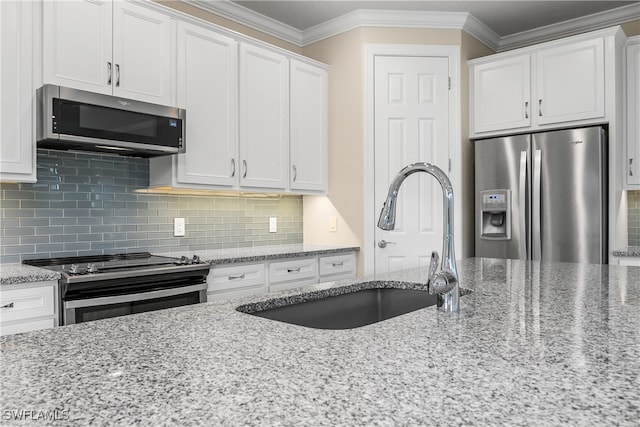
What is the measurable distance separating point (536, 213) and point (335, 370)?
10.4 ft

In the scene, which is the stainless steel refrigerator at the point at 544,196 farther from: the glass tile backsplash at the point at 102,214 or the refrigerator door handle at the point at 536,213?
the glass tile backsplash at the point at 102,214

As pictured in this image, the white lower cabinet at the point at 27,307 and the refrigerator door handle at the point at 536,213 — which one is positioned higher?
the refrigerator door handle at the point at 536,213

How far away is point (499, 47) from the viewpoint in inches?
175

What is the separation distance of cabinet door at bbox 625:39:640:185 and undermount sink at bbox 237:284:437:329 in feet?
8.60

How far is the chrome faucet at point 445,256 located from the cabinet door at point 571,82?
279cm

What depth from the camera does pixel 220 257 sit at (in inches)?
115

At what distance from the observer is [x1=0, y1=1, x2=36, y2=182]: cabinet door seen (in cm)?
224

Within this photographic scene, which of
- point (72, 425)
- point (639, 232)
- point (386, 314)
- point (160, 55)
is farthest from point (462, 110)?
point (72, 425)

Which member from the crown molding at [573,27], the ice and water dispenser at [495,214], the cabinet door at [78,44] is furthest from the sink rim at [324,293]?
the crown molding at [573,27]

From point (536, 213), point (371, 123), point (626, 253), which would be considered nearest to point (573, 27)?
point (536, 213)

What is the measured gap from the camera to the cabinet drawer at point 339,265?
359 cm

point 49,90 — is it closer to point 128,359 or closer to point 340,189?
point 128,359

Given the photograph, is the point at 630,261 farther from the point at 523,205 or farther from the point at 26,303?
the point at 26,303

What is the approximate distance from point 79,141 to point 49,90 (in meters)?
0.27
